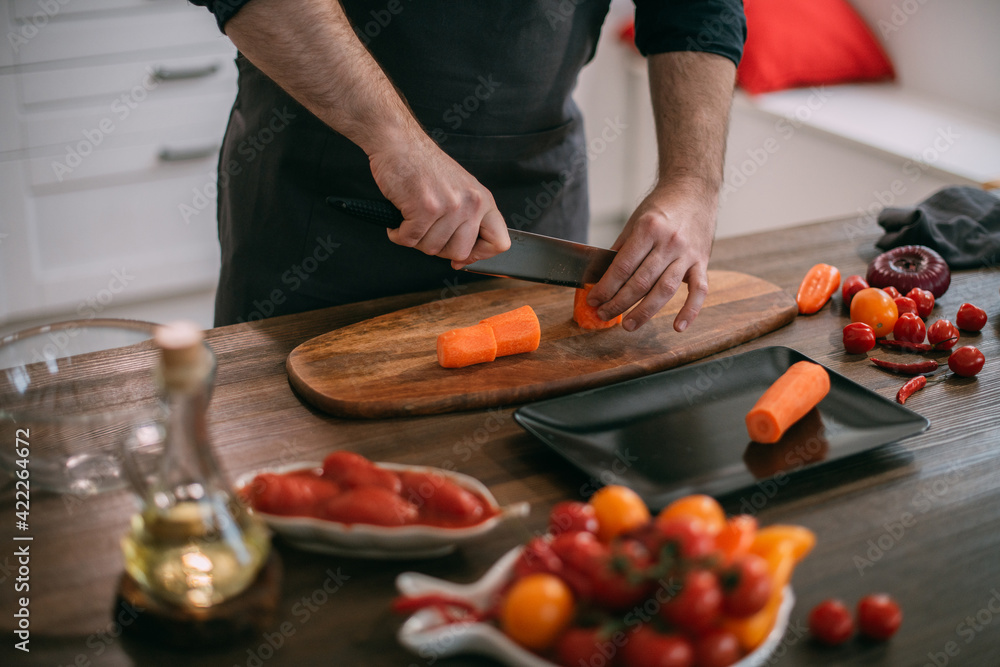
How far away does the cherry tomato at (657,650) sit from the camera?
0.60 meters

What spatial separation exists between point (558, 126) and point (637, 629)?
1142 mm

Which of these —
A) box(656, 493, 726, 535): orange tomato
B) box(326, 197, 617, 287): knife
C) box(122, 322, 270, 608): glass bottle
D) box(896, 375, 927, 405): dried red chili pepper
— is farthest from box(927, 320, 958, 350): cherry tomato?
box(122, 322, 270, 608): glass bottle

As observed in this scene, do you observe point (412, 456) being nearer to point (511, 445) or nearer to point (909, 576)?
point (511, 445)

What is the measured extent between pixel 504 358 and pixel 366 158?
43cm

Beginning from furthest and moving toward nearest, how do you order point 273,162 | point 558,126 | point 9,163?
1. point 9,163
2. point 558,126
3. point 273,162

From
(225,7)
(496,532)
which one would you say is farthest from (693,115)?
(496,532)

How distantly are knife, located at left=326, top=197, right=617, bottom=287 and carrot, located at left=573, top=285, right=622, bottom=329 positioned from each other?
0.02 metres

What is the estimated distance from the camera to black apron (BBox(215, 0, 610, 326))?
1403mm

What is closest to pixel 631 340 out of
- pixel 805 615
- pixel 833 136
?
pixel 805 615

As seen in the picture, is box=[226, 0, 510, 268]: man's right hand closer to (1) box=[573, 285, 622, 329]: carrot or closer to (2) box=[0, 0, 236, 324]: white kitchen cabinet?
(1) box=[573, 285, 622, 329]: carrot

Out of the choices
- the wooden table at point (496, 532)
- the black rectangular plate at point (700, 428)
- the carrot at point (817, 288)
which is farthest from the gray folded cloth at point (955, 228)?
the black rectangular plate at point (700, 428)

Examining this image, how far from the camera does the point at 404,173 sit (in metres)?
1.16

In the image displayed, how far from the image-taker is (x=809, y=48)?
124 inches

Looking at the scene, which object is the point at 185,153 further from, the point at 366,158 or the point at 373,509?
the point at 373,509
